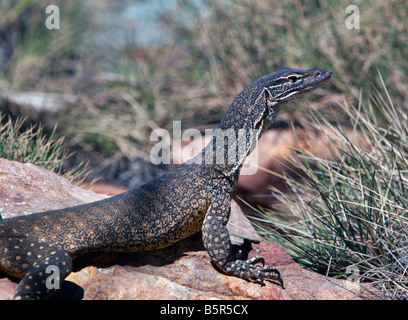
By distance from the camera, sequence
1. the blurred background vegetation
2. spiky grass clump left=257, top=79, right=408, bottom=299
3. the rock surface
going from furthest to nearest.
→ the blurred background vegetation
spiky grass clump left=257, top=79, right=408, bottom=299
the rock surface

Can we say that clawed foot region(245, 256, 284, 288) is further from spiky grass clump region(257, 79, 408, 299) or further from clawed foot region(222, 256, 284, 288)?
spiky grass clump region(257, 79, 408, 299)

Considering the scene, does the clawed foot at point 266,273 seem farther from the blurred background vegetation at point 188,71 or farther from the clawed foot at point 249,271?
the blurred background vegetation at point 188,71

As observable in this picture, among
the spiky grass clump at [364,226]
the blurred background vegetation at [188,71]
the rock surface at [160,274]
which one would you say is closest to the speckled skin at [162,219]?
the rock surface at [160,274]

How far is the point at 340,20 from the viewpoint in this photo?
9383 mm

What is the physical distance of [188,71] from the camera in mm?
10945

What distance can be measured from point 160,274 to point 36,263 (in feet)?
3.85

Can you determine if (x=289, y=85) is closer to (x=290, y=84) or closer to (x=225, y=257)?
(x=290, y=84)

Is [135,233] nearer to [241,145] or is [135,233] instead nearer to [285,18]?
[241,145]

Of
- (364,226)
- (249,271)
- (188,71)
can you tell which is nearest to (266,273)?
(249,271)

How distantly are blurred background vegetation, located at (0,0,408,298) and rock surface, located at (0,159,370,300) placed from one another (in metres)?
2.91

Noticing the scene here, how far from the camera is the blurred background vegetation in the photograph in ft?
29.5

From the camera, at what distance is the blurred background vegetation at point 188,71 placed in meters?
8.99

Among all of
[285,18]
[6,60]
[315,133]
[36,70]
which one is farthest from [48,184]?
[6,60]

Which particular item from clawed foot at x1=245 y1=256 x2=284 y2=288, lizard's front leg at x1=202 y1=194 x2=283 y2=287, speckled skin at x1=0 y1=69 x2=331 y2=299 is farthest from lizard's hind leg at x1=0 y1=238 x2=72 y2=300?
clawed foot at x1=245 y1=256 x2=284 y2=288
